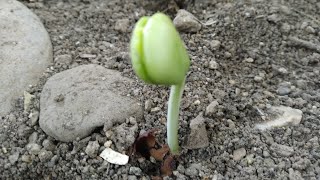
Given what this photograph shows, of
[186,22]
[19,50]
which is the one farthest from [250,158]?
[19,50]

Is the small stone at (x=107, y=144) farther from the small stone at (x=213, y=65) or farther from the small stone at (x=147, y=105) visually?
the small stone at (x=213, y=65)

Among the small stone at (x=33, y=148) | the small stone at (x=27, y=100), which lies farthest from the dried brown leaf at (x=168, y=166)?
the small stone at (x=27, y=100)

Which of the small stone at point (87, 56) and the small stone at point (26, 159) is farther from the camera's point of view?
the small stone at point (87, 56)

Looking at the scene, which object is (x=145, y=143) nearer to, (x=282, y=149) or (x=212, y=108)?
(x=212, y=108)

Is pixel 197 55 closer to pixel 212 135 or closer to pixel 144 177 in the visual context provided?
pixel 212 135

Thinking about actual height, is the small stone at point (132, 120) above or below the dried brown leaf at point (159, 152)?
above

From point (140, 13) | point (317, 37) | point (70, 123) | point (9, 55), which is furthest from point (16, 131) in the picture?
point (317, 37)

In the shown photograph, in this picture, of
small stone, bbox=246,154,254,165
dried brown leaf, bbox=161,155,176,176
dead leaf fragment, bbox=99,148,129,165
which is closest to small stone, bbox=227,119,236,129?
small stone, bbox=246,154,254,165
